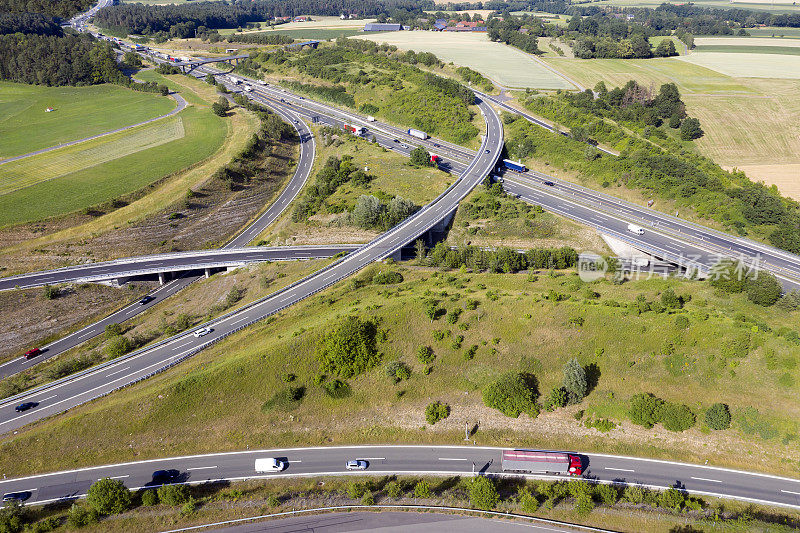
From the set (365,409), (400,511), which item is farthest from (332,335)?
(400,511)

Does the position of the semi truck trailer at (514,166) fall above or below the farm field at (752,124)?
below

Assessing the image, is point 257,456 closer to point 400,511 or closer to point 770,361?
point 400,511

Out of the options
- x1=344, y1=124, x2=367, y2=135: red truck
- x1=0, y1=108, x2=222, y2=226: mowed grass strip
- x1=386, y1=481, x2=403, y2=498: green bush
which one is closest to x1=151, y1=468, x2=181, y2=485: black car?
x1=386, y1=481, x2=403, y2=498: green bush

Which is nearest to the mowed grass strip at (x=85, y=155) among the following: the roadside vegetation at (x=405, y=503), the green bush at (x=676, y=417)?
the roadside vegetation at (x=405, y=503)

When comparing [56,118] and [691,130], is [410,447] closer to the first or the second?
[691,130]

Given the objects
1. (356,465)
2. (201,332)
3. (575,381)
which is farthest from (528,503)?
(201,332)

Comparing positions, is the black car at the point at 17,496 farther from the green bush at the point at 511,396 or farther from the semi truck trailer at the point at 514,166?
the semi truck trailer at the point at 514,166
